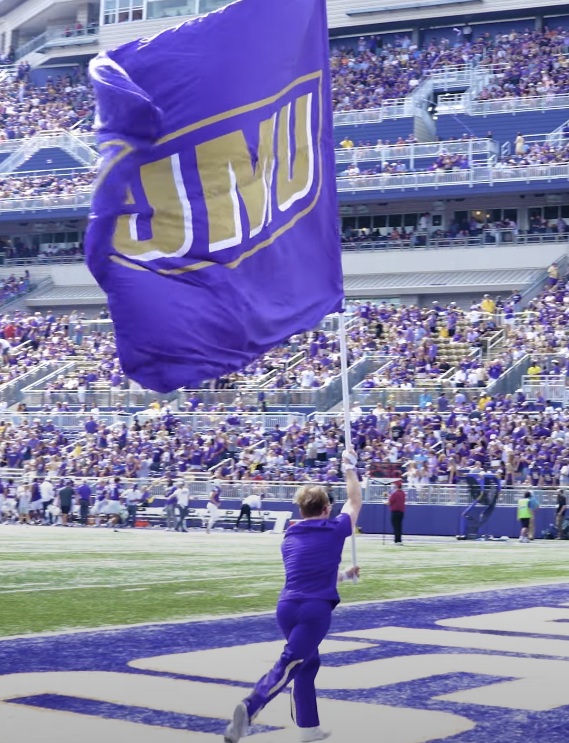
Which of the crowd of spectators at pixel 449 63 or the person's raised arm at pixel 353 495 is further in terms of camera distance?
the crowd of spectators at pixel 449 63

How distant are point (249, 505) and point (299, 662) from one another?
2513 centimetres

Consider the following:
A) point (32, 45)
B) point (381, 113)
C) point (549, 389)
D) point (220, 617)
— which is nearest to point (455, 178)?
point (381, 113)

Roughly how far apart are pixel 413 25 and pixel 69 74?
20.1 m

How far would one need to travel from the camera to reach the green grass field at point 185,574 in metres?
12.4

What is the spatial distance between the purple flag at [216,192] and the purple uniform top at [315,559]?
6.99ft

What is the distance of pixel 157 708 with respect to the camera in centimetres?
715

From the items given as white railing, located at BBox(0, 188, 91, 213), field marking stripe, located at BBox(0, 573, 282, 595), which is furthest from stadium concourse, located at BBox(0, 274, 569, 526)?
field marking stripe, located at BBox(0, 573, 282, 595)

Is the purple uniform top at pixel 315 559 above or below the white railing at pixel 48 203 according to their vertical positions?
below

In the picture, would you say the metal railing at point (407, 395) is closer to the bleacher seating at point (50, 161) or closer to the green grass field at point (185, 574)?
the green grass field at point (185, 574)

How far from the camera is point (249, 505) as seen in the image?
31.1 metres

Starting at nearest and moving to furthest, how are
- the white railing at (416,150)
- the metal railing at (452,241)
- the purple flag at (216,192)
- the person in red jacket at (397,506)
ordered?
the purple flag at (216,192) < the person in red jacket at (397,506) < the metal railing at (452,241) < the white railing at (416,150)

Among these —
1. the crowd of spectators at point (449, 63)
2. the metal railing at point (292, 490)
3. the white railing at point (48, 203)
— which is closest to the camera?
the metal railing at point (292, 490)

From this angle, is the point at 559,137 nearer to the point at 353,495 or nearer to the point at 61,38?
the point at 61,38

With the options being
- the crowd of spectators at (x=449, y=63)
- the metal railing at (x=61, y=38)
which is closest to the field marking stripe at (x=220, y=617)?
the crowd of spectators at (x=449, y=63)
